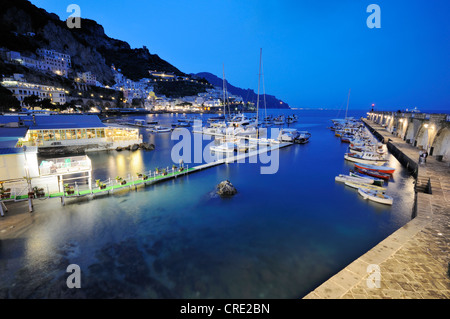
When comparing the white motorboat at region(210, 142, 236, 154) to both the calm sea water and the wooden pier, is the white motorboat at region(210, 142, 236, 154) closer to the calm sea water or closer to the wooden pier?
the wooden pier

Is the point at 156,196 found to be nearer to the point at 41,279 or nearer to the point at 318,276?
the point at 41,279

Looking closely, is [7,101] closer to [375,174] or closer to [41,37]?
[41,37]

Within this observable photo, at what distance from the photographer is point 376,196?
1612cm

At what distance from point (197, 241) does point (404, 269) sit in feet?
28.5

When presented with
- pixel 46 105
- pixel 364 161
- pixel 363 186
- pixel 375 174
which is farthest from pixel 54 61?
pixel 375 174

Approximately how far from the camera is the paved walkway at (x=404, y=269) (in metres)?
6.04

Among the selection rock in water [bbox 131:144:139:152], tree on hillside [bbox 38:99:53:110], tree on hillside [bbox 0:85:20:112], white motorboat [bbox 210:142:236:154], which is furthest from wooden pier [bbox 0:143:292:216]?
tree on hillside [bbox 38:99:53:110]

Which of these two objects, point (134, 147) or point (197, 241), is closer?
point (197, 241)

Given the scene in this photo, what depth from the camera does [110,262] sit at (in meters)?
9.11

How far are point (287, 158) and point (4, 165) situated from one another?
29.7 metres

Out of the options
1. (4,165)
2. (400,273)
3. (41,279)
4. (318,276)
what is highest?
(4,165)

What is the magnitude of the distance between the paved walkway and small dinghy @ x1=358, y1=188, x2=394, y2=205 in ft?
15.8

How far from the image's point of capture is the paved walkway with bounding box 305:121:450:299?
6.04m
